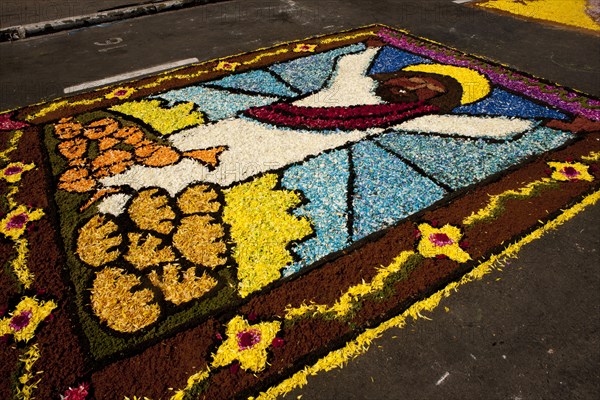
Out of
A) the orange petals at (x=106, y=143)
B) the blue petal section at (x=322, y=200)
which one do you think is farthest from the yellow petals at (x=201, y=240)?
the orange petals at (x=106, y=143)

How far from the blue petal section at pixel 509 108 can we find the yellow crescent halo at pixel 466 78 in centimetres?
15

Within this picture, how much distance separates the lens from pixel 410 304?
2.71 meters

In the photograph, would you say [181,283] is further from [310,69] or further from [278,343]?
[310,69]

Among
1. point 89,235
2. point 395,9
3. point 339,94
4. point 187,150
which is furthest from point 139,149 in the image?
point 395,9

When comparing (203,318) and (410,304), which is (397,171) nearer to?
(410,304)

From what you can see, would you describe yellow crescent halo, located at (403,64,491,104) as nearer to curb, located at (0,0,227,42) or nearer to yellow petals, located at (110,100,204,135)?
yellow petals, located at (110,100,204,135)

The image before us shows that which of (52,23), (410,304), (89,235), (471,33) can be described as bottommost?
(410,304)

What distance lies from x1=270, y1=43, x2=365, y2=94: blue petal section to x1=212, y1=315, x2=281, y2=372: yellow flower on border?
12.3ft

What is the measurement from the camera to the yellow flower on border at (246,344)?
7.91ft

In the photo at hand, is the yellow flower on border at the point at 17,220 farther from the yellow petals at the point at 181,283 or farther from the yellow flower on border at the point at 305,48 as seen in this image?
the yellow flower on border at the point at 305,48

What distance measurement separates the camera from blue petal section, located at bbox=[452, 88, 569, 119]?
4812mm

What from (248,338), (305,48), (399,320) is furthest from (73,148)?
(305,48)

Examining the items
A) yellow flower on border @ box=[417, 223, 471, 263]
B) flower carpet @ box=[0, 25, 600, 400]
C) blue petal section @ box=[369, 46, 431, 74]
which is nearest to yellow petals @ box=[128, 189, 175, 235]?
flower carpet @ box=[0, 25, 600, 400]

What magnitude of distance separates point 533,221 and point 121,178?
152 inches
